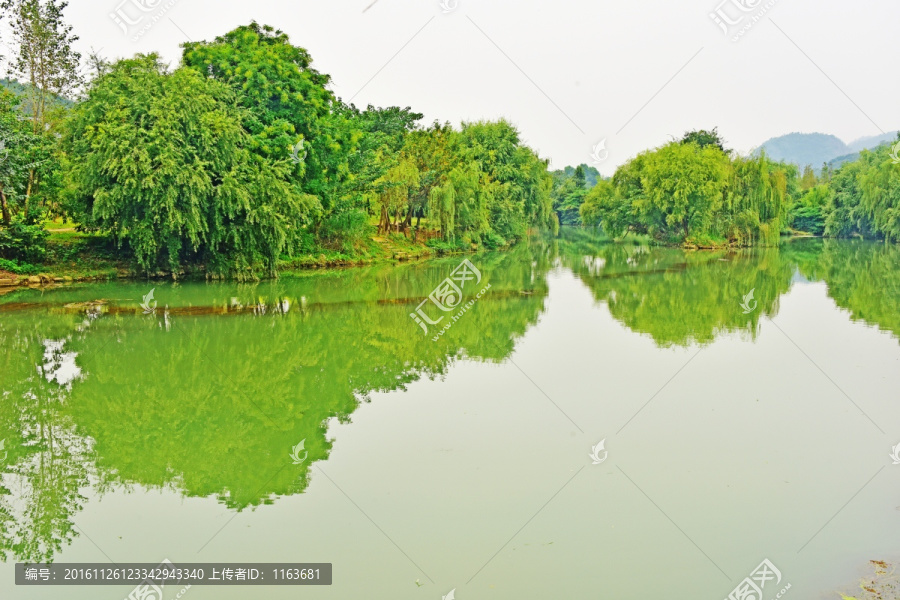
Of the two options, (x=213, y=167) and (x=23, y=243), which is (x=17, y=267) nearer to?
(x=23, y=243)

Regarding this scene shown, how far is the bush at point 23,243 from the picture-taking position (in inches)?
764

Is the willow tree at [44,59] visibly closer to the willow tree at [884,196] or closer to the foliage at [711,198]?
the foliage at [711,198]

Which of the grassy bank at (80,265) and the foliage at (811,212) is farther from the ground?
the foliage at (811,212)

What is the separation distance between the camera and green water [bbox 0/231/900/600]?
17.1 ft

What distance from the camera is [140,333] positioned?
43.5ft

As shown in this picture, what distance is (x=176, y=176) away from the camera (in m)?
18.5

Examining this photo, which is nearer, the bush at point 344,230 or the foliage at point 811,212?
the bush at point 344,230

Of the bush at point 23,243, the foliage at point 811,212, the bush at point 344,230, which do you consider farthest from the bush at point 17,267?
the foliage at point 811,212

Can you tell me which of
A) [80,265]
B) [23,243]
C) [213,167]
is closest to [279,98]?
[213,167]

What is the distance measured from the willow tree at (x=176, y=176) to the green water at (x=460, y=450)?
4.11 m

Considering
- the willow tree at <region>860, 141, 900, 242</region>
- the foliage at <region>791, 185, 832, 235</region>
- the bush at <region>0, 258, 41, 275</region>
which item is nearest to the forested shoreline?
the bush at <region>0, 258, 41, 275</region>

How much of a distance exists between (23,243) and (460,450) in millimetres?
17471

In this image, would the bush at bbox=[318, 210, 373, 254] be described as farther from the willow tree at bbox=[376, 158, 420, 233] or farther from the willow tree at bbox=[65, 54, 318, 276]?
the willow tree at bbox=[65, 54, 318, 276]

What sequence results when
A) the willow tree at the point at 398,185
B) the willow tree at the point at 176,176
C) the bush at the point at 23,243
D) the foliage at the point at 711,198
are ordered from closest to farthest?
the willow tree at the point at 176,176 → the bush at the point at 23,243 → the willow tree at the point at 398,185 → the foliage at the point at 711,198
